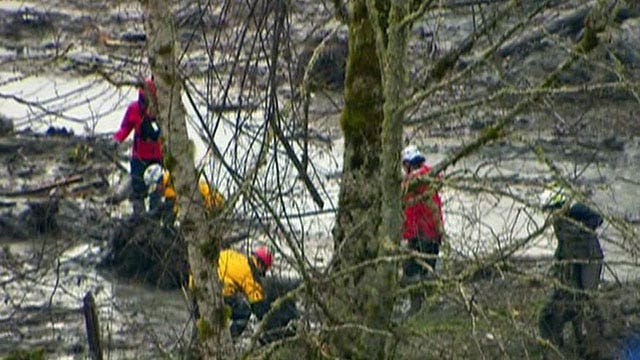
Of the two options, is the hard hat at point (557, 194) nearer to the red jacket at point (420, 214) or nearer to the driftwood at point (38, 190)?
the red jacket at point (420, 214)

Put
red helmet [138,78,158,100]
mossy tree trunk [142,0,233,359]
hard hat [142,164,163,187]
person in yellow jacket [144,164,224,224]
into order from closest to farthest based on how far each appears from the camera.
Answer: mossy tree trunk [142,0,233,359], red helmet [138,78,158,100], person in yellow jacket [144,164,224,224], hard hat [142,164,163,187]

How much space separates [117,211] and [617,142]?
8.36 meters

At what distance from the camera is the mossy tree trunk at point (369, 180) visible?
7625 millimetres

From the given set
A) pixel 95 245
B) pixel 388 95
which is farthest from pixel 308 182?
pixel 95 245

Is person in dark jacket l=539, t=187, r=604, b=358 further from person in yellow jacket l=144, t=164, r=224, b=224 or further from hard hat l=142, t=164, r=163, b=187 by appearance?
hard hat l=142, t=164, r=163, b=187

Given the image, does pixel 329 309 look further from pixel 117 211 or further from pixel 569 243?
pixel 117 211

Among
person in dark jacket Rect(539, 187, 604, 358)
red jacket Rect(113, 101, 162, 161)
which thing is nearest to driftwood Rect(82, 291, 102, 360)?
person in dark jacket Rect(539, 187, 604, 358)

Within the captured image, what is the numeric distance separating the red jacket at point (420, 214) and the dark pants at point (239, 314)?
132 cm

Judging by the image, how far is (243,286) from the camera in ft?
35.5

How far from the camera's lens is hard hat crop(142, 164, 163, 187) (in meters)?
16.1

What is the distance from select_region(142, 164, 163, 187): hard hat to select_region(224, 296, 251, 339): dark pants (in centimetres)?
454

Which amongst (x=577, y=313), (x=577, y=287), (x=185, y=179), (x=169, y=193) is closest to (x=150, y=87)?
(x=185, y=179)

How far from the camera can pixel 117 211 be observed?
17.6 meters

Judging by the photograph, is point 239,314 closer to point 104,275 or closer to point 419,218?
point 419,218
